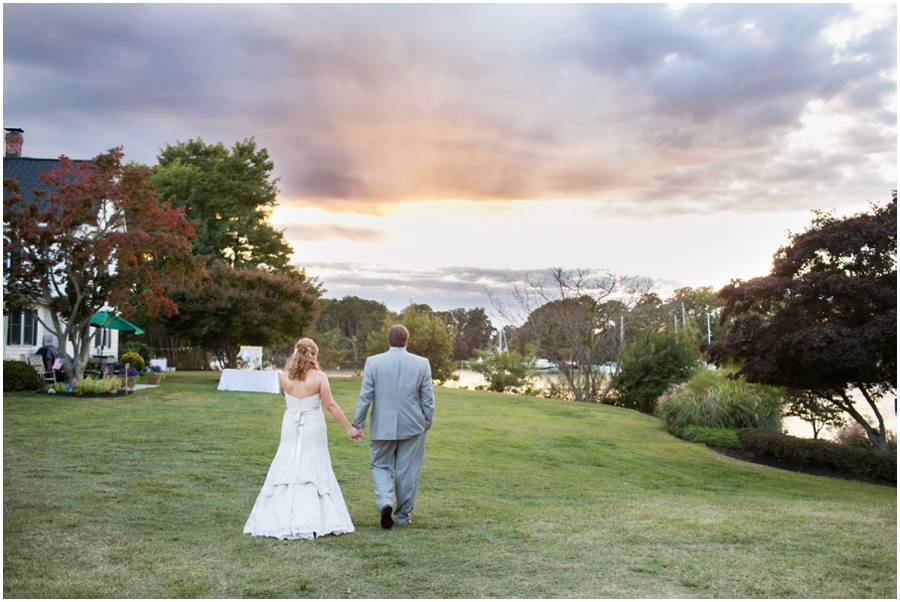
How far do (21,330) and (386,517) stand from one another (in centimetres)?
2043

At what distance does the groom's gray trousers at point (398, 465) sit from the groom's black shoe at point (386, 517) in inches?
3.7

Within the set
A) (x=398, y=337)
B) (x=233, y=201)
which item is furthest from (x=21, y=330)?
(x=398, y=337)

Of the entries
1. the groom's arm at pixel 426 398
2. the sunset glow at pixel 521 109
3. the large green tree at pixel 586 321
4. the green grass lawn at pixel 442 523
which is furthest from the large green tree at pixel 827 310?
the large green tree at pixel 586 321

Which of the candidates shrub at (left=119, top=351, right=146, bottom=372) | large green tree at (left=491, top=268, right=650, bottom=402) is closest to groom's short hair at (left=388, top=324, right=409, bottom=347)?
shrub at (left=119, top=351, right=146, bottom=372)

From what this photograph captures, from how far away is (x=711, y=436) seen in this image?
17.3m

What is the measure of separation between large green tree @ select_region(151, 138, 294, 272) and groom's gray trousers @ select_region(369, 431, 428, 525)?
3398 centimetres

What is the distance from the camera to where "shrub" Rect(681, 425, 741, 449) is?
16.8 m

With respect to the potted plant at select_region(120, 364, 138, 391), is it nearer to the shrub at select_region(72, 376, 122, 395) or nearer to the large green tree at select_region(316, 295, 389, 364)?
the shrub at select_region(72, 376, 122, 395)

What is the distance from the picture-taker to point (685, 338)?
27.8 metres

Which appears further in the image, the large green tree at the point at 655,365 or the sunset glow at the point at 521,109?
the large green tree at the point at 655,365

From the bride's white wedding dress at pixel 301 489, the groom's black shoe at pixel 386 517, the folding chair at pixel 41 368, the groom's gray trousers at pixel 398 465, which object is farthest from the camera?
the folding chair at pixel 41 368

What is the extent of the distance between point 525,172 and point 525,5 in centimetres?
1435

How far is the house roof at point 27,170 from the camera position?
22703mm

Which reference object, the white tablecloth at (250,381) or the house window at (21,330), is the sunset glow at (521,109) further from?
the white tablecloth at (250,381)
